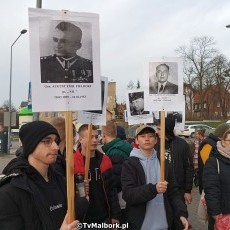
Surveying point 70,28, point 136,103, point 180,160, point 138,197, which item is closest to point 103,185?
point 138,197

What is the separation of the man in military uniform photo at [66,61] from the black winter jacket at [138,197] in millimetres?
1286

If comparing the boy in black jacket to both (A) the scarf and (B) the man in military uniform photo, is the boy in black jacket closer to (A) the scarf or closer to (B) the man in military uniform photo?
(A) the scarf

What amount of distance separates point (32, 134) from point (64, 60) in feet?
2.11

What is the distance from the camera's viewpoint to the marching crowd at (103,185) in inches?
107

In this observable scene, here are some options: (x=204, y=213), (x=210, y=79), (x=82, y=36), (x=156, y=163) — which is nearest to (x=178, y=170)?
(x=204, y=213)

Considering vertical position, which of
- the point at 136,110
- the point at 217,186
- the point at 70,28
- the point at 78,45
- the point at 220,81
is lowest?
the point at 217,186

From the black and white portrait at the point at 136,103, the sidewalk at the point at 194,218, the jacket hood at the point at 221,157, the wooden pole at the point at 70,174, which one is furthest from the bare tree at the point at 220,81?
the wooden pole at the point at 70,174

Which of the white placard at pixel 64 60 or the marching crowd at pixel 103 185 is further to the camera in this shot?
the white placard at pixel 64 60

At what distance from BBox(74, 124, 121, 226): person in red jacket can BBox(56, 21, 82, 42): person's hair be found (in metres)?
1.45

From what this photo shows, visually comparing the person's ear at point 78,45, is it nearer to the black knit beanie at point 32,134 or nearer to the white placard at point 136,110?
the black knit beanie at point 32,134

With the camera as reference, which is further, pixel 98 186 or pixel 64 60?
pixel 98 186

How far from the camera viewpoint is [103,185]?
14.7ft

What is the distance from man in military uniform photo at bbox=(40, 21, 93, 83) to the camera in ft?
10.5

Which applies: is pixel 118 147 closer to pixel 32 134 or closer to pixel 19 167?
pixel 32 134
